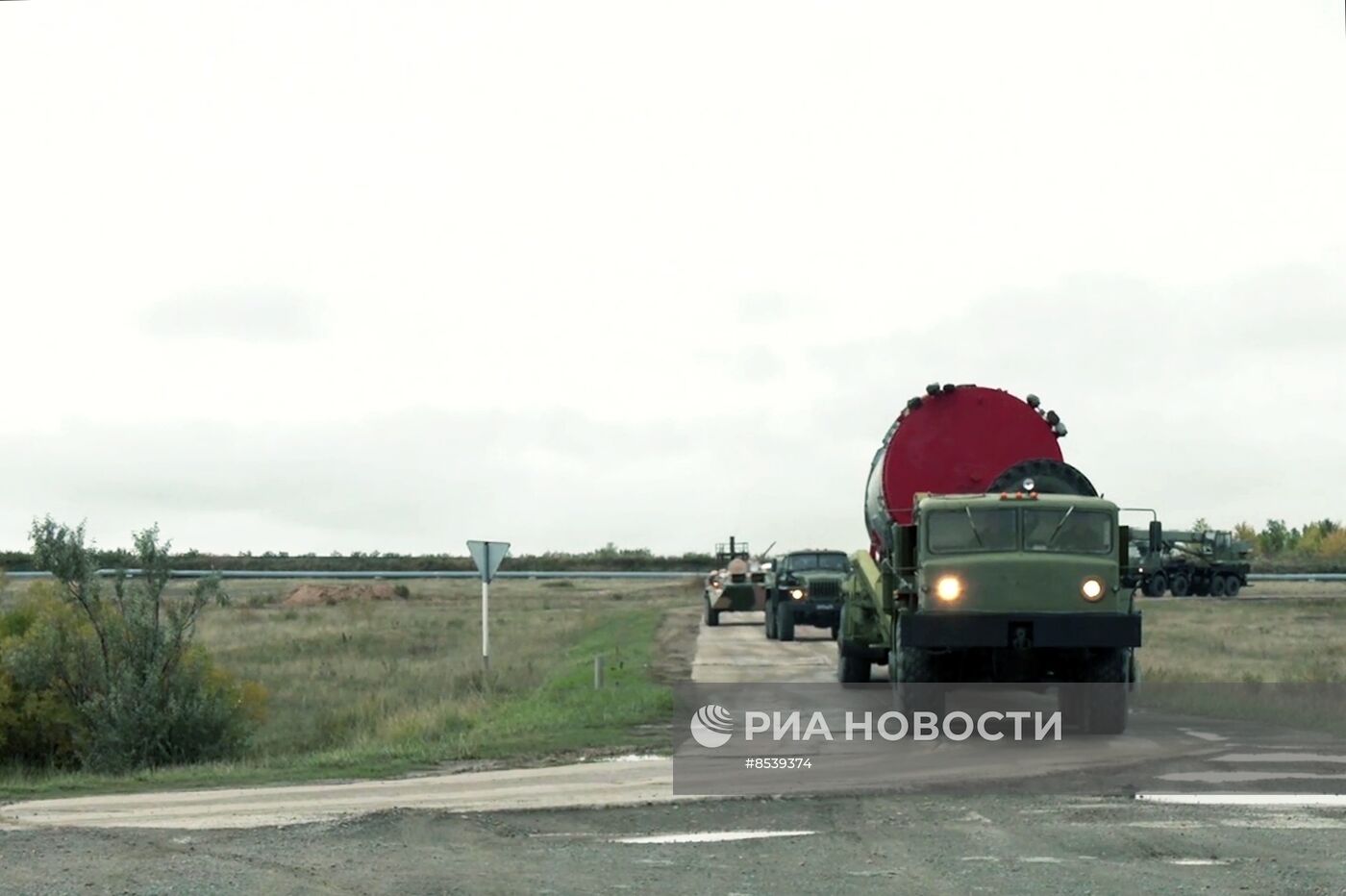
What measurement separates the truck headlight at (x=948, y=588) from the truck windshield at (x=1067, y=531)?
Result: 0.86m

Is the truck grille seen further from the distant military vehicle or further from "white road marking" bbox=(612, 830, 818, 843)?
the distant military vehicle

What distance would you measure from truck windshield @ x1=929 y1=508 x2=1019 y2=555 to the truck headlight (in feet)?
1.21

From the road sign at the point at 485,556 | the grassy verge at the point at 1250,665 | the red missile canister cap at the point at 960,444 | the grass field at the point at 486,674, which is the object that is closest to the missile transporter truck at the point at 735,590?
the grass field at the point at 486,674

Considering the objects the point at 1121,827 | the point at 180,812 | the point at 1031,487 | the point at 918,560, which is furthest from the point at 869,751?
the point at 180,812

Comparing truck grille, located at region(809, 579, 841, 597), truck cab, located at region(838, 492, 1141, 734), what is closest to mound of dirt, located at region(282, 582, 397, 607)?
truck grille, located at region(809, 579, 841, 597)

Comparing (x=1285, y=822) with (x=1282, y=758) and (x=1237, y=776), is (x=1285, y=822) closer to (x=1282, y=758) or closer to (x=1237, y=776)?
(x=1237, y=776)

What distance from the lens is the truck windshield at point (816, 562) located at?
3997 cm

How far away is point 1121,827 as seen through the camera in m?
11.9

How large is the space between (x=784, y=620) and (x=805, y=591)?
774 millimetres

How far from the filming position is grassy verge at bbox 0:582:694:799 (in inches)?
681

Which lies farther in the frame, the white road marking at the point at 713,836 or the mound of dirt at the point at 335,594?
the mound of dirt at the point at 335,594

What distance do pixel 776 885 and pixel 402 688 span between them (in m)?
22.0

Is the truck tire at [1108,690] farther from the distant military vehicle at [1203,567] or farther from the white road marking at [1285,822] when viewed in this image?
the distant military vehicle at [1203,567]

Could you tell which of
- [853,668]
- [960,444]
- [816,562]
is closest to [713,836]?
[960,444]
